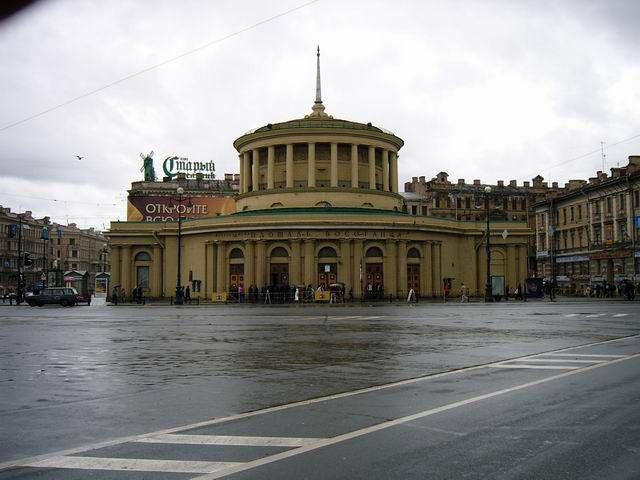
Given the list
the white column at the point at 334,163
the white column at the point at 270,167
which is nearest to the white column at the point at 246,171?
the white column at the point at 270,167

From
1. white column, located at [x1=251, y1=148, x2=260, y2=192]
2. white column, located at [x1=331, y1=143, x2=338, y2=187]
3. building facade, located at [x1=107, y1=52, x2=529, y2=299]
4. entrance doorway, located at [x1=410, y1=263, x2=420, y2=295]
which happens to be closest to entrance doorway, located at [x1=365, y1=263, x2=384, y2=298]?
building facade, located at [x1=107, y1=52, x2=529, y2=299]

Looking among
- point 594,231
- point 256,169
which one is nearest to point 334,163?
point 256,169

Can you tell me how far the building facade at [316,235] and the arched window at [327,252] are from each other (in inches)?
3.7

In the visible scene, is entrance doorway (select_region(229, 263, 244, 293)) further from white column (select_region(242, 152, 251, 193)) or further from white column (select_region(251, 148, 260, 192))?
white column (select_region(242, 152, 251, 193))

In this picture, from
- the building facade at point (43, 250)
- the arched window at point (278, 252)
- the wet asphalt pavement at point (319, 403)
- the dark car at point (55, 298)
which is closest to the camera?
the wet asphalt pavement at point (319, 403)

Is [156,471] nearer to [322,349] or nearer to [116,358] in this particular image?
[116,358]

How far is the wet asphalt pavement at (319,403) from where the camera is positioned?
7.55 metres

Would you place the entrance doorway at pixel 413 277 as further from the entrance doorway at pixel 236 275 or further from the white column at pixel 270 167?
the white column at pixel 270 167

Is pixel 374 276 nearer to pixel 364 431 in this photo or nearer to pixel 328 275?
pixel 328 275

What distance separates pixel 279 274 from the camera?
62.3m

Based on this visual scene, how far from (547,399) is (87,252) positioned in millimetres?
172607

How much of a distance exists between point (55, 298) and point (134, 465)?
58.3 m

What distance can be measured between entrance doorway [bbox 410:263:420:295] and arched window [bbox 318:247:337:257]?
7.53 meters

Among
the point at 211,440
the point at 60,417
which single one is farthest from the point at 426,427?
the point at 60,417
